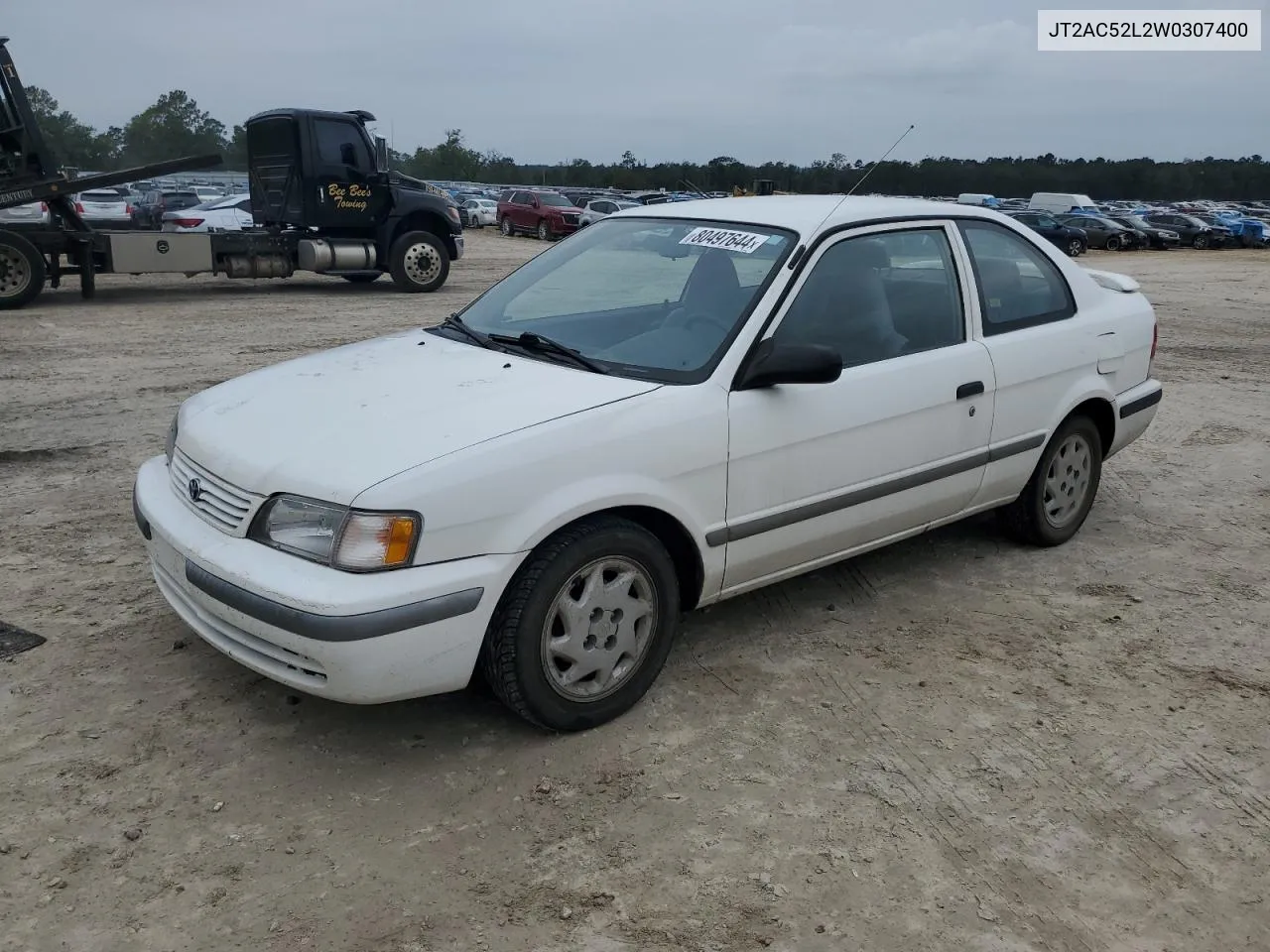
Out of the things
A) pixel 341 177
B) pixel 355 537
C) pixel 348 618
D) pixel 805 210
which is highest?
pixel 341 177

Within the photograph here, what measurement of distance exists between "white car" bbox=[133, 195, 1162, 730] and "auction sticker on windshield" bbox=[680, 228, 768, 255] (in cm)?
1

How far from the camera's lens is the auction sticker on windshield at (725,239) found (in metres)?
4.01

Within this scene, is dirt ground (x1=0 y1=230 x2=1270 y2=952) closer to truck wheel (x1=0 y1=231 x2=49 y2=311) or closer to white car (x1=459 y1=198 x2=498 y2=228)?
truck wheel (x1=0 y1=231 x2=49 y2=311)

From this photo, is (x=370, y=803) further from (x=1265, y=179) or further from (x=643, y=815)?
(x=1265, y=179)

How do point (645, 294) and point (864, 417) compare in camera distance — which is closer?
point (864, 417)

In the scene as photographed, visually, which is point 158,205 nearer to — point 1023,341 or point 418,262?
point 418,262

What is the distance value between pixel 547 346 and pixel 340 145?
1274 cm

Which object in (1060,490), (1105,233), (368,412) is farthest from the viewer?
(1105,233)

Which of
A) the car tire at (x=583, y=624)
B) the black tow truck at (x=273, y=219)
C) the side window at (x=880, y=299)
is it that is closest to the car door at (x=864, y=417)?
the side window at (x=880, y=299)

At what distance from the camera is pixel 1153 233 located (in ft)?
120

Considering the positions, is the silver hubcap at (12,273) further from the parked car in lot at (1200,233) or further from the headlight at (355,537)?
the parked car in lot at (1200,233)

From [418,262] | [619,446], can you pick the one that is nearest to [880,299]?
[619,446]

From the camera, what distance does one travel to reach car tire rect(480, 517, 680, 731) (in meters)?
3.14

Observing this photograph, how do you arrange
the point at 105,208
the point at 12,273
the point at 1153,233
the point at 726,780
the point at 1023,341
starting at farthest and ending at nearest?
A: the point at 1153,233 < the point at 105,208 < the point at 12,273 < the point at 1023,341 < the point at 726,780
